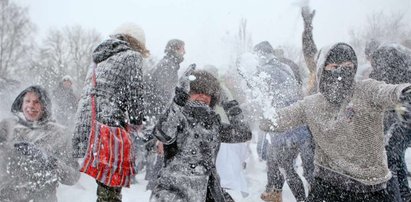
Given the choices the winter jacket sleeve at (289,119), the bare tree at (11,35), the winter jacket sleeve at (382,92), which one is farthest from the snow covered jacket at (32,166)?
the bare tree at (11,35)

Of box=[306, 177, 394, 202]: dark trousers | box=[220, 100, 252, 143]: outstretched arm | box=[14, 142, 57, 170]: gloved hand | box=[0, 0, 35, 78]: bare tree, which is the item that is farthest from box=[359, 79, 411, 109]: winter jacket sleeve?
box=[0, 0, 35, 78]: bare tree

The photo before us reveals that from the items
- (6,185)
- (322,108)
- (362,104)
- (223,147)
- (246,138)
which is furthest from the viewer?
(223,147)

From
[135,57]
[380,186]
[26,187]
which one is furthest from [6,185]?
[380,186]

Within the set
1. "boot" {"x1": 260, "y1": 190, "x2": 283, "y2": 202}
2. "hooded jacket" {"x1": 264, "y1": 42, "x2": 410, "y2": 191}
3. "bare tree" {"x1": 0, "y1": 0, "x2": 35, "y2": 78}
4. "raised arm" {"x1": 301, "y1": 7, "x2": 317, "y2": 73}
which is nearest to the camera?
"hooded jacket" {"x1": 264, "y1": 42, "x2": 410, "y2": 191}

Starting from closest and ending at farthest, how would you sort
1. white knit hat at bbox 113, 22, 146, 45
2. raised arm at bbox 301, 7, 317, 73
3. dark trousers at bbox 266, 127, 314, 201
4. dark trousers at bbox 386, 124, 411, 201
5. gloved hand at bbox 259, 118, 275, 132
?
gloved hand at bbox 259, 118, 275, 132
white knit hat at bbox 113, 22, 146, 45
dark trousers at bbox 386, 124, 411, 201
dark trousers at bbox 266, 127, 314, 201
raised arm at bbox 301, 7, 317, 73

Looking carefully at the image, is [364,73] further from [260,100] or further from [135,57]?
[135,57]

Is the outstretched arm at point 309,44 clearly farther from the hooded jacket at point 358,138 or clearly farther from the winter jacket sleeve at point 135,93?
the winter jacket sleeve at point 135,93

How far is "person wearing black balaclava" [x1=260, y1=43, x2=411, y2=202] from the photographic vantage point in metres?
2.66

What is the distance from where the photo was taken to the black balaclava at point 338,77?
2.79m

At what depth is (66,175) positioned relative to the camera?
3.69 m

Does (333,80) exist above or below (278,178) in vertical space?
above

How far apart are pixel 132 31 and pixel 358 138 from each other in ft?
6.40

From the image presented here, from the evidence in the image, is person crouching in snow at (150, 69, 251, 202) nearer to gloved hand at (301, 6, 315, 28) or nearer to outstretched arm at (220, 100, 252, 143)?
outstretched arm at (220, 100, 252, 143)

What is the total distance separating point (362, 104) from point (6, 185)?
3152mm
